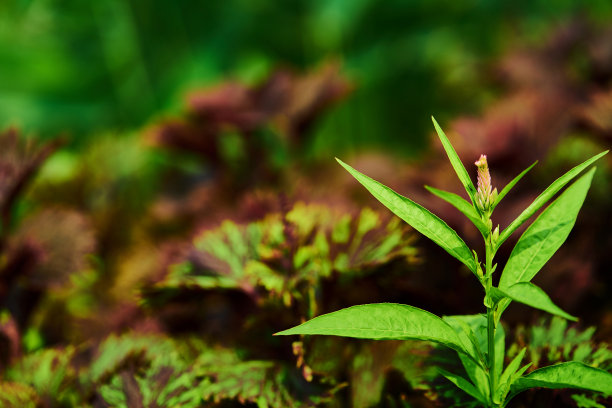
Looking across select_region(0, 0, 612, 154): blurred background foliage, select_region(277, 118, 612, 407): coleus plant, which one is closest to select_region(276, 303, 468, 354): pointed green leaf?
select_region(277, 118, 612, 407): coleus plant

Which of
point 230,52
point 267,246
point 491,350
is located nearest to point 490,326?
point 491,350

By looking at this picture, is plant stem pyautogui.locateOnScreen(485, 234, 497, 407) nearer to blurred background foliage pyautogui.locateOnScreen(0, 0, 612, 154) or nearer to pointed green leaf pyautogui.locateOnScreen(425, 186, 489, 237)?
pointed green leaf pyautogui.locateOnScreen(425, 186, 489, 237)

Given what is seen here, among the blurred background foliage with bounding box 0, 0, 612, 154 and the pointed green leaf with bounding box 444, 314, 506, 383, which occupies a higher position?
the blurred background foliage with bounding box 0, 0, 612, 154

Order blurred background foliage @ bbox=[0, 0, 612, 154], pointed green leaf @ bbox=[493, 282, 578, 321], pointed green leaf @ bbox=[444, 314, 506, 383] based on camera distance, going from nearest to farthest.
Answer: pointed green leaf @ bbox=[493, 282, 578, 321]
pointed green leaf @ bbox=[444, 314, 506, 383]
blurred background foliage @ bbox=[0, 0, 612, 154]

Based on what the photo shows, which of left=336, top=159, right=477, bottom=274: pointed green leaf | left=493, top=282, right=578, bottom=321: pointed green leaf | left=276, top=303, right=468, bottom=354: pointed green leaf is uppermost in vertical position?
left=336, top=159, right=477, bottom=274: pointed green leaf

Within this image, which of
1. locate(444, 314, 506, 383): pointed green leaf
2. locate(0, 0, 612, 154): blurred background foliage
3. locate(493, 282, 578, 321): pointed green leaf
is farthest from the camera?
locate(0, 0, 612, 154): blurred background foliage

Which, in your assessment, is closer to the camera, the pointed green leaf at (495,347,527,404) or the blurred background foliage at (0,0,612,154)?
the pointed green leaf at (495,347,527,404)

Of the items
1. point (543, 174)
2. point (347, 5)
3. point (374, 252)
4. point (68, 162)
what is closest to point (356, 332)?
point (374, 252)

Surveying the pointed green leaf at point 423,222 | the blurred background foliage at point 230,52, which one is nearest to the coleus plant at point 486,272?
the pointed green leaf at point 423,222

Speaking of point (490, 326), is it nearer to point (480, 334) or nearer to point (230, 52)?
point (480, 334)
